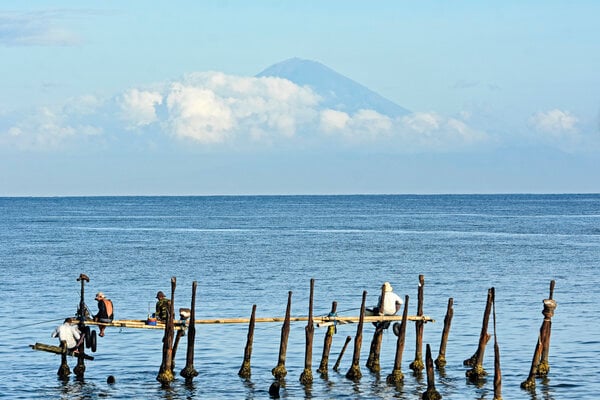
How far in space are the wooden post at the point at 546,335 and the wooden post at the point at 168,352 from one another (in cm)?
1183

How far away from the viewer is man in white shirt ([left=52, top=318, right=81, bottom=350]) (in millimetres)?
37594

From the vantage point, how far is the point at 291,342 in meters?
45.8

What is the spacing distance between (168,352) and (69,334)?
379cm

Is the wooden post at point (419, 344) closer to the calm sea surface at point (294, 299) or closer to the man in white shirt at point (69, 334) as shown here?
the calm sea surface at point (294, 299)

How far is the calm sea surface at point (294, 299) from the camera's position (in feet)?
124

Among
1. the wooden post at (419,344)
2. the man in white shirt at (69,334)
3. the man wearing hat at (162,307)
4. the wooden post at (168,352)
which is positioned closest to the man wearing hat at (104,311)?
the man in white shirt at (69,334)

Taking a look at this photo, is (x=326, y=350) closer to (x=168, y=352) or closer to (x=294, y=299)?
(x=168, y=352)

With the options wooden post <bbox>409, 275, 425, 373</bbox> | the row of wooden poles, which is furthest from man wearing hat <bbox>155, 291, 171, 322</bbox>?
wooden post <bbox>409, 275, 425, 373</bbox>

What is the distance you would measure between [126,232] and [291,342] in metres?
103

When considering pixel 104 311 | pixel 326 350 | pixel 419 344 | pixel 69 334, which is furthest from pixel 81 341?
pixel 419 344

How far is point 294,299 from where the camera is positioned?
59250mm

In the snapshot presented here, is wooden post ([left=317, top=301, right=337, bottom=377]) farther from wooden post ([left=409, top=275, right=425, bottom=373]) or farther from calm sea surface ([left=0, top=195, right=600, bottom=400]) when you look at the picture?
wooden post ([left=409, top=275, right=425, bottom=373])

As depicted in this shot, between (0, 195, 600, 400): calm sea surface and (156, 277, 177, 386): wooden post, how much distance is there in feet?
1.36

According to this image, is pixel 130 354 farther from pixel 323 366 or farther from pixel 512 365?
pixel 512 365
